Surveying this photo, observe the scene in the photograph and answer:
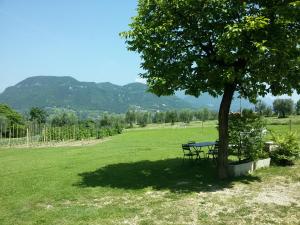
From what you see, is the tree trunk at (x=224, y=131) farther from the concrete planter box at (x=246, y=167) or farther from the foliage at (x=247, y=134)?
the foliage at (x=247, y=134)

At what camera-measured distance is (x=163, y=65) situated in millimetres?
13312

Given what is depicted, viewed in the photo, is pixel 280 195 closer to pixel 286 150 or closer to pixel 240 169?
pixel 240 169

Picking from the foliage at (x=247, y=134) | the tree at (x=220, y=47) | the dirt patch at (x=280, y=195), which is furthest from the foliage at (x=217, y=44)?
the dirt patch at (x=280, y=195)

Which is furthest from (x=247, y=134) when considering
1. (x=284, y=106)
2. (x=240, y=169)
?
(x=284, y=106)

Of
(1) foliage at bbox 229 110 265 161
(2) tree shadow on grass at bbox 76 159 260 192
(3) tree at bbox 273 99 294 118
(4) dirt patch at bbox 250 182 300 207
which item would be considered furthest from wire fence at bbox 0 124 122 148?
(3) tree at bbox 273 99 294 118

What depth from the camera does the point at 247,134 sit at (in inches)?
586

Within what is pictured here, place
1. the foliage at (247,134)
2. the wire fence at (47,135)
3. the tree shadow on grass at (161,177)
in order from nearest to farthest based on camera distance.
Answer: the tree shadow on grass at (161,177)
the foliage at (247,134)
the wire fence at (47,135)

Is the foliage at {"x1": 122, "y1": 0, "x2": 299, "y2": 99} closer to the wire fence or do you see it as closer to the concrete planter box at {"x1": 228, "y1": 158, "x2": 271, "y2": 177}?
the concrete planter box at {"x1": 228, "y1": 158, "x2": 271, "y2": 177}

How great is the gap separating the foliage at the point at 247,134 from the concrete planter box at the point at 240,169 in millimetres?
622

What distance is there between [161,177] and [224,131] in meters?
3.05

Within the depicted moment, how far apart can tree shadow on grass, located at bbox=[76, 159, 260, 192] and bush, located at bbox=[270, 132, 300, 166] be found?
264 centimetres

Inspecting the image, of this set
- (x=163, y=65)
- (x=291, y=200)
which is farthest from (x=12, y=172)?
(x=291, y=200)

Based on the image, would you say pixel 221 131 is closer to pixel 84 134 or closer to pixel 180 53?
pixel 180 53

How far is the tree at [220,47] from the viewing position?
11.4 metres
